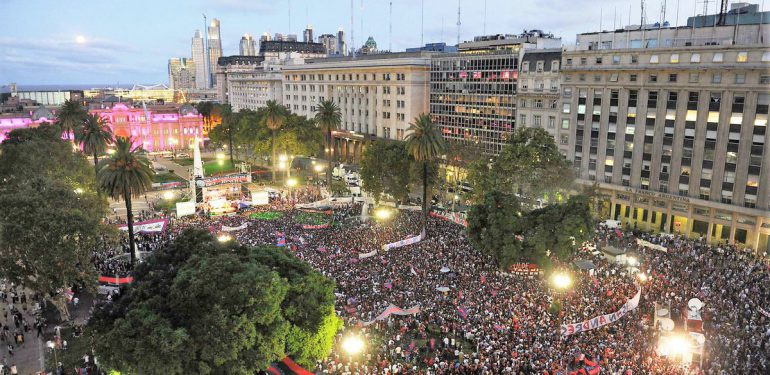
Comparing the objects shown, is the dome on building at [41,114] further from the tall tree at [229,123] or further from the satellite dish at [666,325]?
the satellite dish at [666,325]

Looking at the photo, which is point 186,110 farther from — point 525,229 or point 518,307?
point 518,307

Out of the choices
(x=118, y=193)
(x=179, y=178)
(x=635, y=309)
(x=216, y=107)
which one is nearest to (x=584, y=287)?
(x=635, y=309)

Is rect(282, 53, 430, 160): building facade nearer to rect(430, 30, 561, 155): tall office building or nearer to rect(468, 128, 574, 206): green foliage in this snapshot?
rect(430, 30, 561, 155): tall office building

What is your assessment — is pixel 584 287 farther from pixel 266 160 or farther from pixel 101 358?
pixel 266 160

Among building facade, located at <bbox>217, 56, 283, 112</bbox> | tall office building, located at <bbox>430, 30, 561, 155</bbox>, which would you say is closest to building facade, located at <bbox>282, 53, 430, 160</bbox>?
tall office building, located at <bbox>430, 30, 561, 155</bbox>

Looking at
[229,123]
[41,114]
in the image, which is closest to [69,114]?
[229,123]

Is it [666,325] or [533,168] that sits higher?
[533,168]

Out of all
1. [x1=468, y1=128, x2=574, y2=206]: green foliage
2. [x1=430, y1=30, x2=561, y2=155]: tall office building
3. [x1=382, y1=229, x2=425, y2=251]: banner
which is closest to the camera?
[x1=382, y1=229, x2=425, y2=251]: banner

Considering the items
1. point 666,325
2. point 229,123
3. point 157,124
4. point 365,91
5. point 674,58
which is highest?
point 674,58
